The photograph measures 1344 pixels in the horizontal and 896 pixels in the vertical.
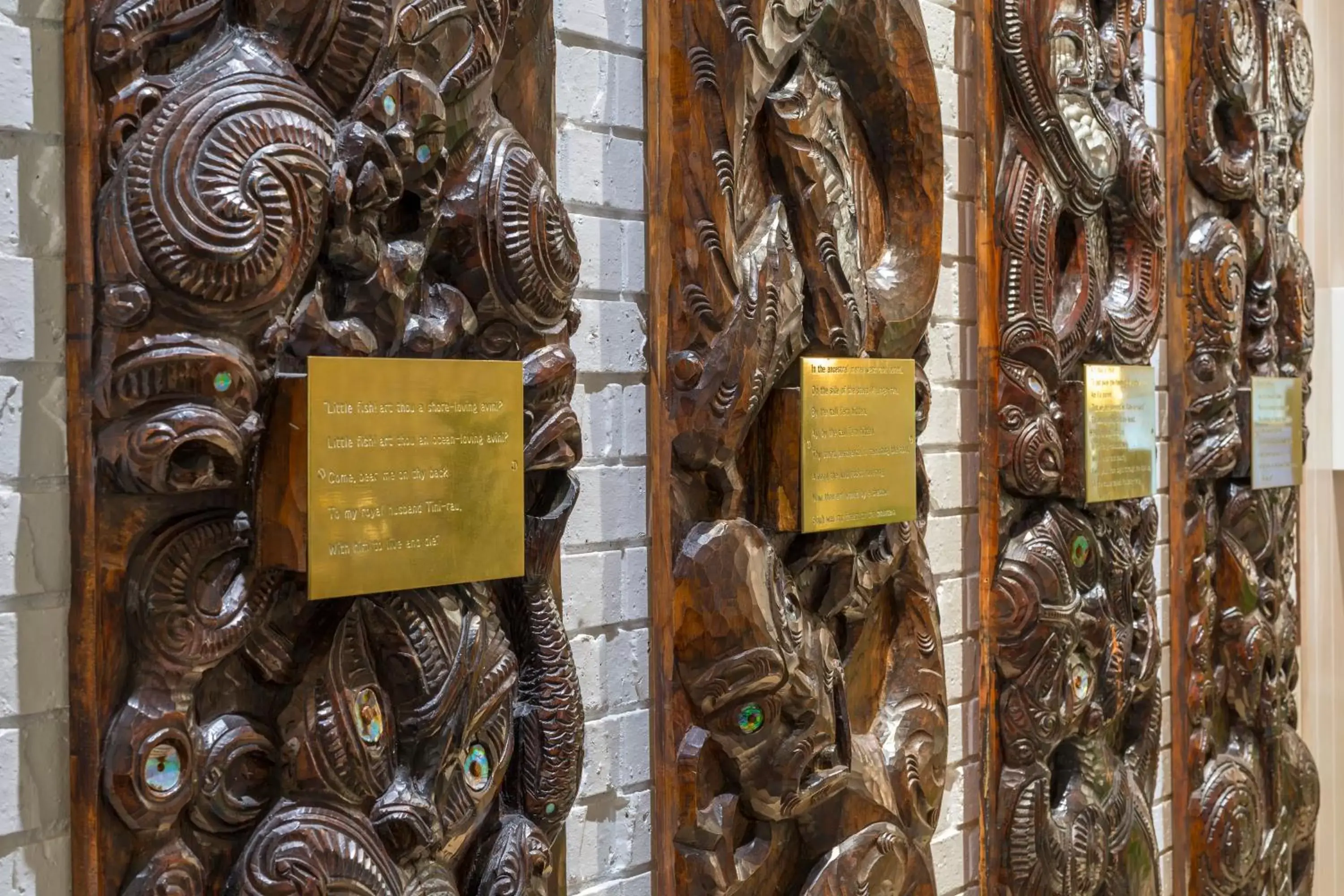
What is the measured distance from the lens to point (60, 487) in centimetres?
106

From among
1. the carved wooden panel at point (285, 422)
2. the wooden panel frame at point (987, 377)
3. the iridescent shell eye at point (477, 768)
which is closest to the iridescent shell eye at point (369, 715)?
the carved wooden panel at point (285, 422)

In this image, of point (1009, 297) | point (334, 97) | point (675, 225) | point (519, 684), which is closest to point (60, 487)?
point (334, 97)

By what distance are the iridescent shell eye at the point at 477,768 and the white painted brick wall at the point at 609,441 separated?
183 mm

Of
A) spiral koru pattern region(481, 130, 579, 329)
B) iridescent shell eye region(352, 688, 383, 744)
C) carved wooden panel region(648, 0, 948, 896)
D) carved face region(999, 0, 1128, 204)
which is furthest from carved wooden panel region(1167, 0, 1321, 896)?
iridescent shell eye region(352, 688, 383, 744)

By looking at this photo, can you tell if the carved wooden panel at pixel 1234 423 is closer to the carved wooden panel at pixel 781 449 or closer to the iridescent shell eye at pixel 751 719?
the carved wooden panel at pixel 781 449

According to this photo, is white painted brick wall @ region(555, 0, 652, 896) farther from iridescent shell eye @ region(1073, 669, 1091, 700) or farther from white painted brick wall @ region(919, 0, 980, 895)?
iridescent shell eye @ region(1073, 669, 1091, 700)

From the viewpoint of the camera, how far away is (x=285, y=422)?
114 centimetres

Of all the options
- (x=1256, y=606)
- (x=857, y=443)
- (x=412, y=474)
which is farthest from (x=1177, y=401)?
(x=412, y=474)

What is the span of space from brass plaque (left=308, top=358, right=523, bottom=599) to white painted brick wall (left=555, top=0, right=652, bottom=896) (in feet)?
0.55

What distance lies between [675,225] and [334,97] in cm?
47

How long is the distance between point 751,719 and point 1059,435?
0.83 m

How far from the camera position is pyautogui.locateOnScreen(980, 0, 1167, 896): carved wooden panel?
2096 mm

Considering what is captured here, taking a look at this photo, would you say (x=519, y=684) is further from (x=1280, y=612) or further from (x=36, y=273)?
(x=1280, y=612)

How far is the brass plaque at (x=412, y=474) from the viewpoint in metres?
1.16
